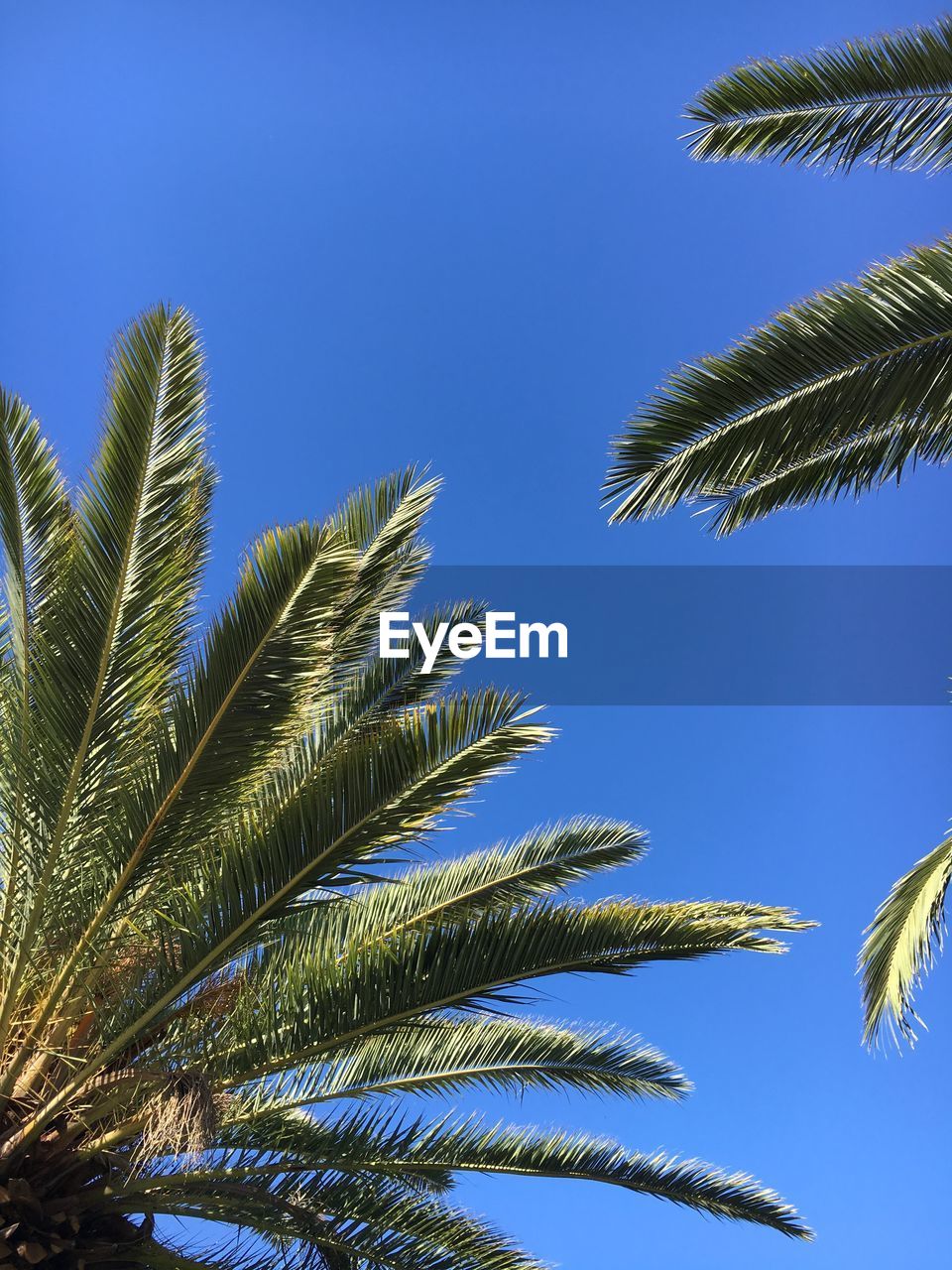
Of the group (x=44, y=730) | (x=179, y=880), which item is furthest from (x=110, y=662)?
(x=179, y=880)

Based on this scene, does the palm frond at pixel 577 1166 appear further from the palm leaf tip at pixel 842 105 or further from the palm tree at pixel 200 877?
the palm leaf tip at pixel 842 105

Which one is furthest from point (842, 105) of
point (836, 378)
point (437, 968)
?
point (437, 968)

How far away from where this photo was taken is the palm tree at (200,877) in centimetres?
577

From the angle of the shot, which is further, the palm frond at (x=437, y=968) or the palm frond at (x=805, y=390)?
the palm frond at (x=437, y=968)

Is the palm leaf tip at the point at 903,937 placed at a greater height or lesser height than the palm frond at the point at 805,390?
lesser

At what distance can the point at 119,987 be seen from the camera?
20.5 ft

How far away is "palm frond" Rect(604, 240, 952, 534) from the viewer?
5.28 meters

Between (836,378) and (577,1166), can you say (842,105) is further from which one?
(577,1166)

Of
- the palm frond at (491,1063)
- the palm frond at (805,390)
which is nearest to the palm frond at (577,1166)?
the palm frond at (491,1063)

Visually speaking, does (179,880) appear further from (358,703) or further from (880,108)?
(880,108)

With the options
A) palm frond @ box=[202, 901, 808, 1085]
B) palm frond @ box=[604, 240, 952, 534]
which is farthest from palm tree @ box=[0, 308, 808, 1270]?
palm frond @ box=[604, 240, 952, 534]

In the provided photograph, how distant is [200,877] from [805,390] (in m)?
3.77

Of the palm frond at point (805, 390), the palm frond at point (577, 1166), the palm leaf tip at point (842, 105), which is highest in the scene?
the palm leaf tip at point (842, 105)

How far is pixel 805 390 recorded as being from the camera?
5496 millimetres
